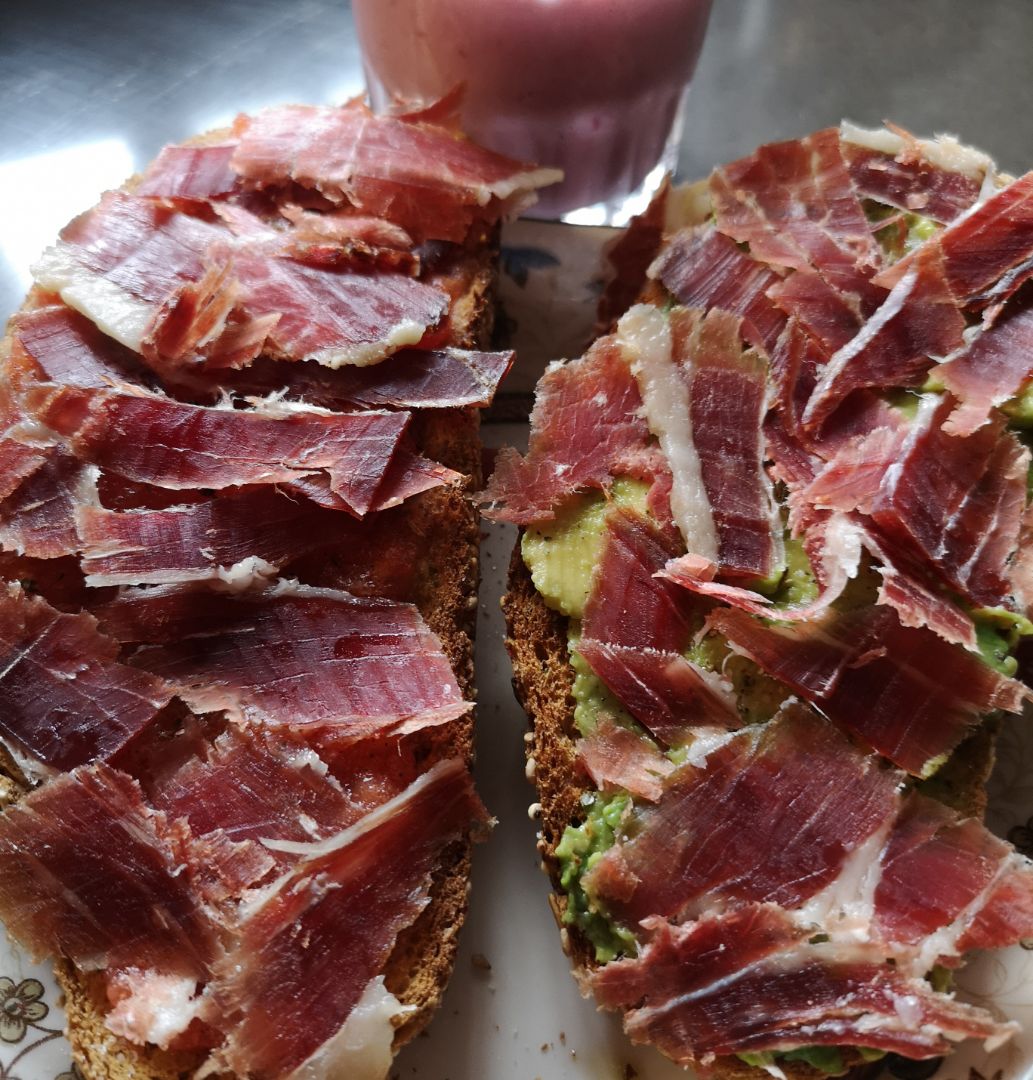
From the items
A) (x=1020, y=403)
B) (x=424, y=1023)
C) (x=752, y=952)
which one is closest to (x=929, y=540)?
(x=1020, y=403)

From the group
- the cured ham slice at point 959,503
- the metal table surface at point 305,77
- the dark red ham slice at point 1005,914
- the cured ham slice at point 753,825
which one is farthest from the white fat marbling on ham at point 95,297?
the dark red ham slice at point 1005,914

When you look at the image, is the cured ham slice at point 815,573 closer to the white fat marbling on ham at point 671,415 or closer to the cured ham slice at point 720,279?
the white fat marbling on ham at point 671,415

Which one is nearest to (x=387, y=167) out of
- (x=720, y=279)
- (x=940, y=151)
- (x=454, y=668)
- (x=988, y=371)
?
(x=720, y=279)

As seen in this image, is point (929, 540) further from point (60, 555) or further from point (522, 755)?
point (60, 555)

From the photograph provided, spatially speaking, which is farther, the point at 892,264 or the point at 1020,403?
the point at 892,264

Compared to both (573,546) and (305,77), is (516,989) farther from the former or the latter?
(305,77)

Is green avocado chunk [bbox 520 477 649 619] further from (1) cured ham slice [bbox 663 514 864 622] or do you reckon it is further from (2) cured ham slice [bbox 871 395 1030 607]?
(2) cured ham slice [bbox 871 395 1030 607]

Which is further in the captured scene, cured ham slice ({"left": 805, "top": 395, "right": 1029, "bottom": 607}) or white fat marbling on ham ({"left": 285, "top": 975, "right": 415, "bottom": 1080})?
cured ham slice ({"left": 805, "top": 395, "right": 1029, "bottom": 607})

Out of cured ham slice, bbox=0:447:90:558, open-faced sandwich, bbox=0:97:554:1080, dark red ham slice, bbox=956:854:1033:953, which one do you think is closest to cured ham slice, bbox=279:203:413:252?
Answer: open-faced sandwich, bbox=0:97:554:1080

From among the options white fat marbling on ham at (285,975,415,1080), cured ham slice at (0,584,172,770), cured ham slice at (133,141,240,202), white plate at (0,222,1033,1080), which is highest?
cured ham slice at (133,141,240,202)
